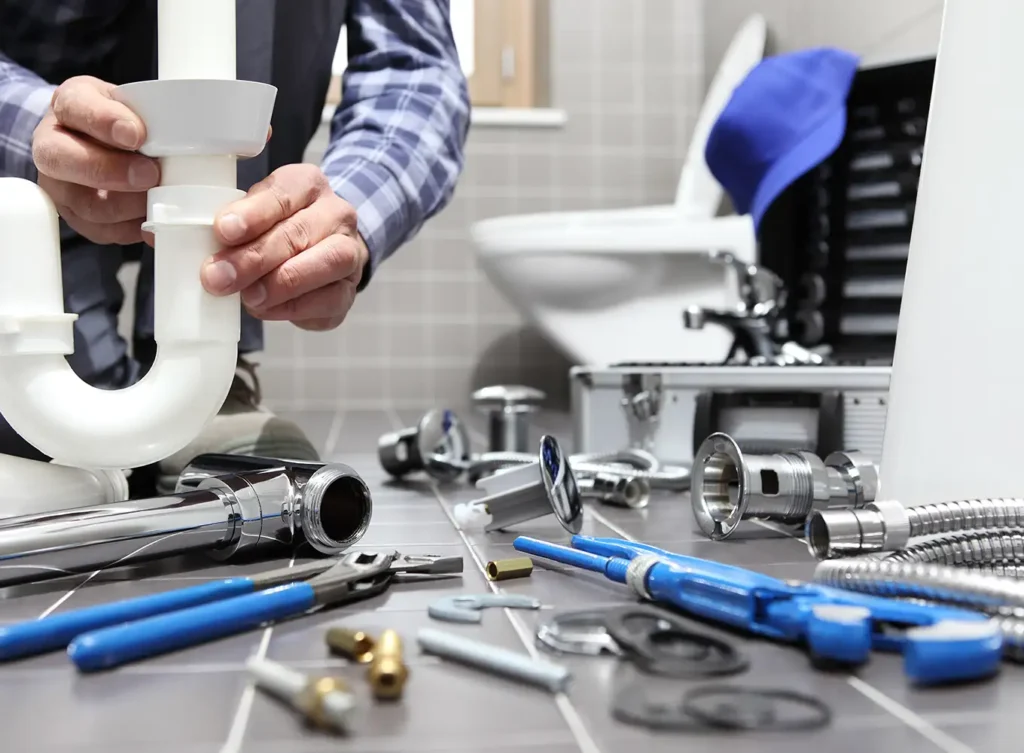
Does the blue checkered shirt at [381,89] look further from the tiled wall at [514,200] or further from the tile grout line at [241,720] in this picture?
the tiled wall at [514,200]

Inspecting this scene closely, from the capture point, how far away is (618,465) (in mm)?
898

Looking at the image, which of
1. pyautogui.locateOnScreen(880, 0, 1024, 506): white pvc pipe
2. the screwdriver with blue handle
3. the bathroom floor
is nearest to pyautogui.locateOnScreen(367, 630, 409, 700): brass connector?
the bathroom floor

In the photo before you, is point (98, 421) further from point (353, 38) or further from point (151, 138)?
point (353, 38)

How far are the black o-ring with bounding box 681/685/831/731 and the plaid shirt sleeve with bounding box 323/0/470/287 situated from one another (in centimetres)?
47

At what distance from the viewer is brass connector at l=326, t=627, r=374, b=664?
0.39 m

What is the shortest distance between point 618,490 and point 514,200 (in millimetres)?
1615

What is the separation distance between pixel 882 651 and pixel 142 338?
86cm

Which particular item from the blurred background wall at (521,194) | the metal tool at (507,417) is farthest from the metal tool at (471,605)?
the blurred background wall at (521,194)

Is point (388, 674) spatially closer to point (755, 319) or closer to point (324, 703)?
point (324, 703)

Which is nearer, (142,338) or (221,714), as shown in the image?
(221,714)

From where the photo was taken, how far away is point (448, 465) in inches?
35.8

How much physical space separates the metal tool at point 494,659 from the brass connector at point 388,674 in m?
0.03

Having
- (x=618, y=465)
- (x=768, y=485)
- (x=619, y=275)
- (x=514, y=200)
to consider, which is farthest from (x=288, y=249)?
(x=514, y=200)

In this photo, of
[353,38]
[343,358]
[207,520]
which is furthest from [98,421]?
[343,358]
